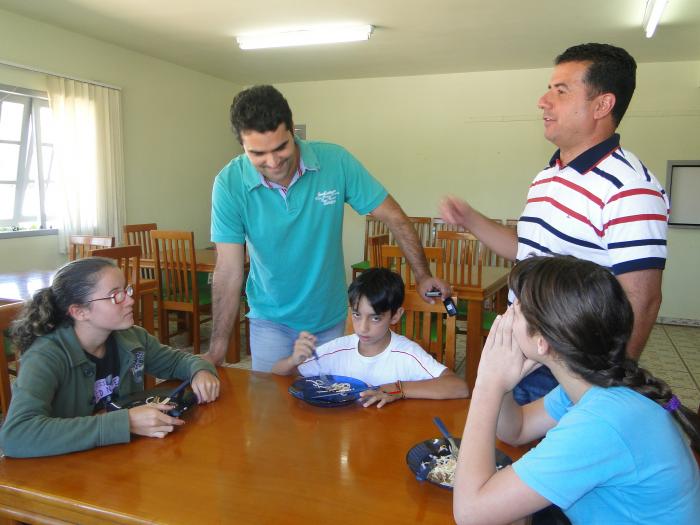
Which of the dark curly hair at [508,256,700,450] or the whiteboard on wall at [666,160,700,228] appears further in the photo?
the whiteboard on wall at [666,160,700,228]

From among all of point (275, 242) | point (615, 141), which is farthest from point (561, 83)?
point (275, 242)

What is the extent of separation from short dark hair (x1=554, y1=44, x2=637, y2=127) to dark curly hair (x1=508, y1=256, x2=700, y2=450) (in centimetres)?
64

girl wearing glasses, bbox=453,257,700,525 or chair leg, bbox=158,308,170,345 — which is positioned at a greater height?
girl wearing glasses, bbox=453,257,700,525

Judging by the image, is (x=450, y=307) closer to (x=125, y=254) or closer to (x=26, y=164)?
(x=125, y=254)

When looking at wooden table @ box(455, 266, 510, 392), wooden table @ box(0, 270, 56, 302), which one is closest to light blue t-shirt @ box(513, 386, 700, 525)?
wooden table @ box(455, 266, 510, 392)

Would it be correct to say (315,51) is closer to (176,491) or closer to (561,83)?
(561,83)

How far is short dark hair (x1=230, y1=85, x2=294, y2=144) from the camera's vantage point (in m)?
1.52

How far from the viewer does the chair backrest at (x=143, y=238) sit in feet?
13.9

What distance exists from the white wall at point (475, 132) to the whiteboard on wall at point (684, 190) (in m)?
0.09

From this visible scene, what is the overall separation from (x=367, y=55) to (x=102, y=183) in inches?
108

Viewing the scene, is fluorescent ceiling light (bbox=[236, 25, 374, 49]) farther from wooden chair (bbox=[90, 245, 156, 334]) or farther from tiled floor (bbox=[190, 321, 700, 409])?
tiled floor (bbox=[190, 321, 700, 409])

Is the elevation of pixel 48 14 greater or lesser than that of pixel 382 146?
greater

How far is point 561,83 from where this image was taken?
1.34 metres

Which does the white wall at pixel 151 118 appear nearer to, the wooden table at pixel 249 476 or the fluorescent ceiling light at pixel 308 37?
the fluorescent ceiling light at pixel 308 37
